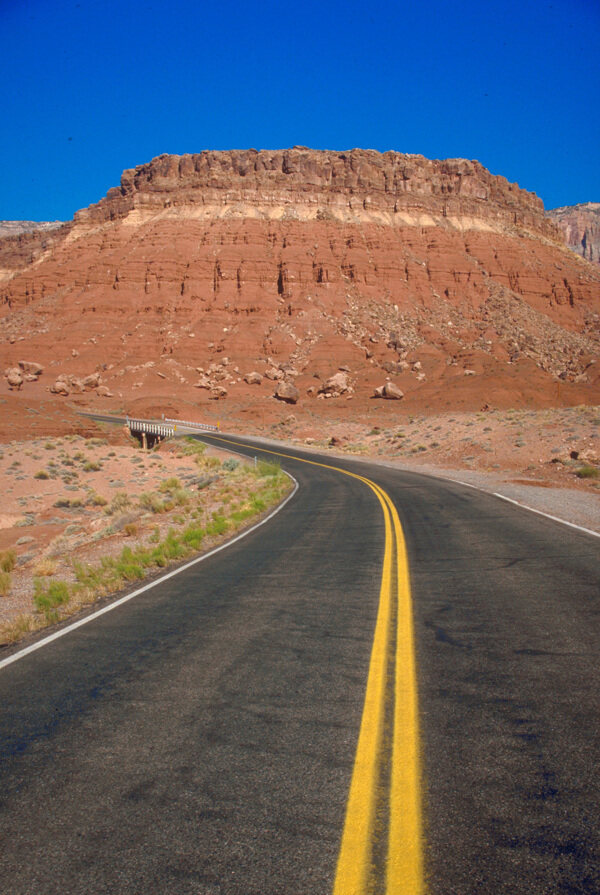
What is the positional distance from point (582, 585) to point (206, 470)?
81.2ft

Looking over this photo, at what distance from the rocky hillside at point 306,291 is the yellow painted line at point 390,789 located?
191 feet

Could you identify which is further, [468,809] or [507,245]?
[507,245]

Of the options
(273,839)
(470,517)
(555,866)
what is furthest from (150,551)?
(555,866)

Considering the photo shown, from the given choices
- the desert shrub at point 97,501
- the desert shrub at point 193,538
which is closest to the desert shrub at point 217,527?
the desert shrub at point 193,538

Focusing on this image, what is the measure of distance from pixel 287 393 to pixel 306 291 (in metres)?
23.9

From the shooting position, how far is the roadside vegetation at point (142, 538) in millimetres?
7316

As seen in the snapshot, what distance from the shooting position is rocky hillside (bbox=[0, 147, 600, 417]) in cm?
7175

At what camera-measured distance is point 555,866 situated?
6.97 ft

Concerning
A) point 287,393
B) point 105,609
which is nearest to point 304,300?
point 287,393

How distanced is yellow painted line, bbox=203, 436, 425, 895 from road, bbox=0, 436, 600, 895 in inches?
1.1

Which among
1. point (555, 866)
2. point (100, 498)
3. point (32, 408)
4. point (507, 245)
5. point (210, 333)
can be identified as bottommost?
point (100, 498)

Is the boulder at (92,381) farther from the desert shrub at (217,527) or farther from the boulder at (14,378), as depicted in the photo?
the desert shrub at (217,527)

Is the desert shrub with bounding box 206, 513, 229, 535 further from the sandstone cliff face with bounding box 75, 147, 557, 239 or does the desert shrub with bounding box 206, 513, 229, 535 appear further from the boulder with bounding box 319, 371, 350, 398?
the sandstone cliff face with bounding box 75, 147, 557, 239

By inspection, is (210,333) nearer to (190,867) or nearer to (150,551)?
(150,551)
